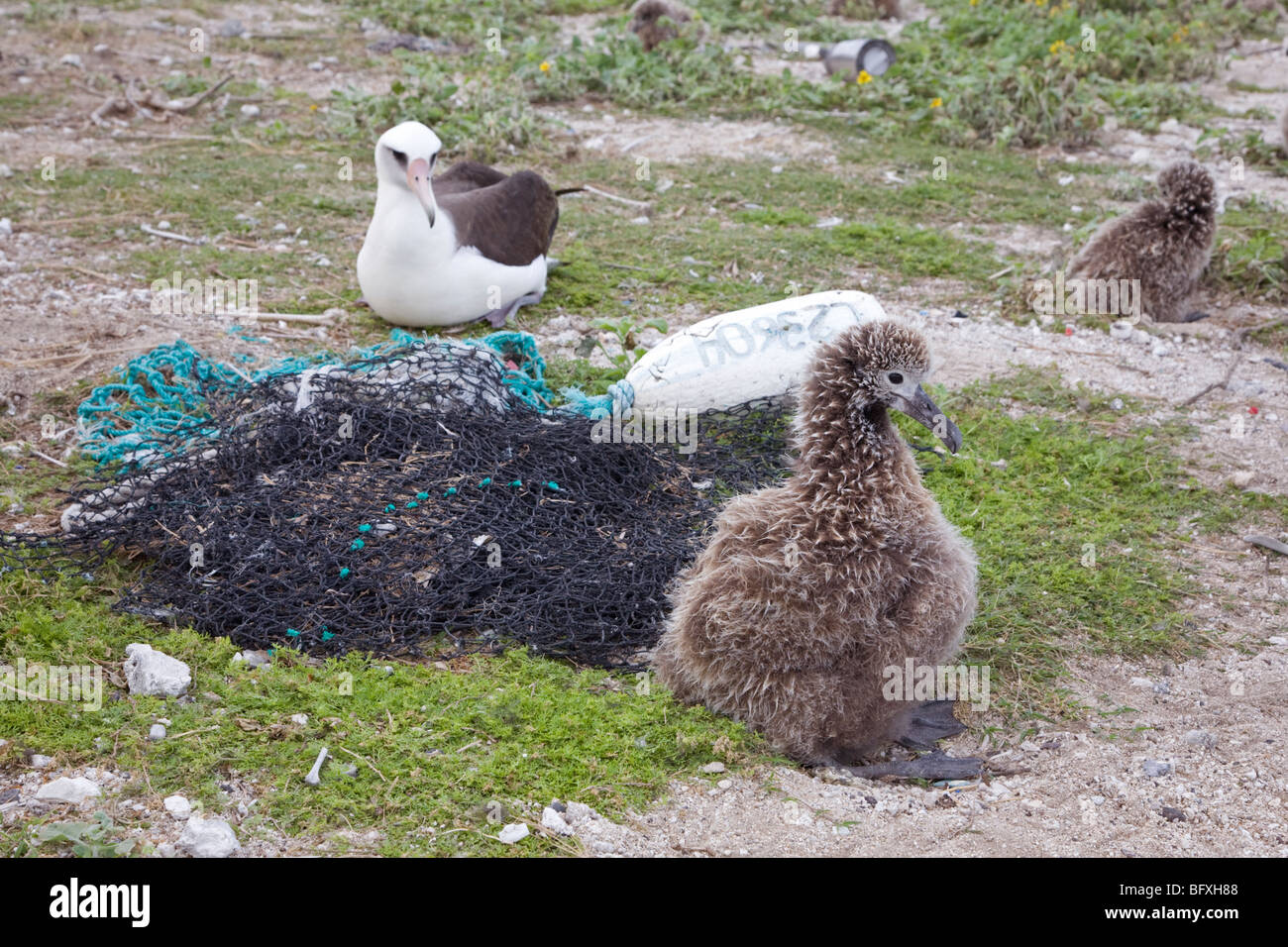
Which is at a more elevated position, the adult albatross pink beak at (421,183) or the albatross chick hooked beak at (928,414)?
the adult albatross pink beak at (421,183)

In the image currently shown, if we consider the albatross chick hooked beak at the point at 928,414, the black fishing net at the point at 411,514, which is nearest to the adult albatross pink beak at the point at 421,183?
the black fishing net at the point at 411,514

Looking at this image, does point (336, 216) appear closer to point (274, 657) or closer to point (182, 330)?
point (182, 330)

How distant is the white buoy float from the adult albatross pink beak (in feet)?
6.46

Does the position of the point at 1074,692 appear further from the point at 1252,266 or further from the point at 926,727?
the point at 1252,266

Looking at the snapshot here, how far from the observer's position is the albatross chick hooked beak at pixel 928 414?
15.0 ft

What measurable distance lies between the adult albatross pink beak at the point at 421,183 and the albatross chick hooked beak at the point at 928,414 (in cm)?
423

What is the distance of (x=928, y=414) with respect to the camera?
461 centimetres

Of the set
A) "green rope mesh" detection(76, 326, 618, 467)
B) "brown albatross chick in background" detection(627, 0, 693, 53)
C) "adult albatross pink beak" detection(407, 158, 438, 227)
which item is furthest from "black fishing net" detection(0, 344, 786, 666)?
"brown albatross chick in background" detection(627, 0, 693, 53)

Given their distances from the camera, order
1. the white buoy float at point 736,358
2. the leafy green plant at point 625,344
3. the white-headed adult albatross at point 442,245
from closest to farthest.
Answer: the white buoy float at point 736,358, the leafy green plant at point 625,344, the white-headed adult albatross at point 442,245

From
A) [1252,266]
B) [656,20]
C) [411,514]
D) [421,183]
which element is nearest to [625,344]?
[421,183]

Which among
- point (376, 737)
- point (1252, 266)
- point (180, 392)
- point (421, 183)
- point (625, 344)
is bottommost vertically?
point (376, 737)

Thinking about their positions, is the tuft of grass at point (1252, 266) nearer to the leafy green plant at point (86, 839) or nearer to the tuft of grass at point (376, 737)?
the tuft of grass at point (376, 737)

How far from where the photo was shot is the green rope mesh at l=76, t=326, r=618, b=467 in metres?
6.41

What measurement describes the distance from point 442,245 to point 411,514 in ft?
9.43
